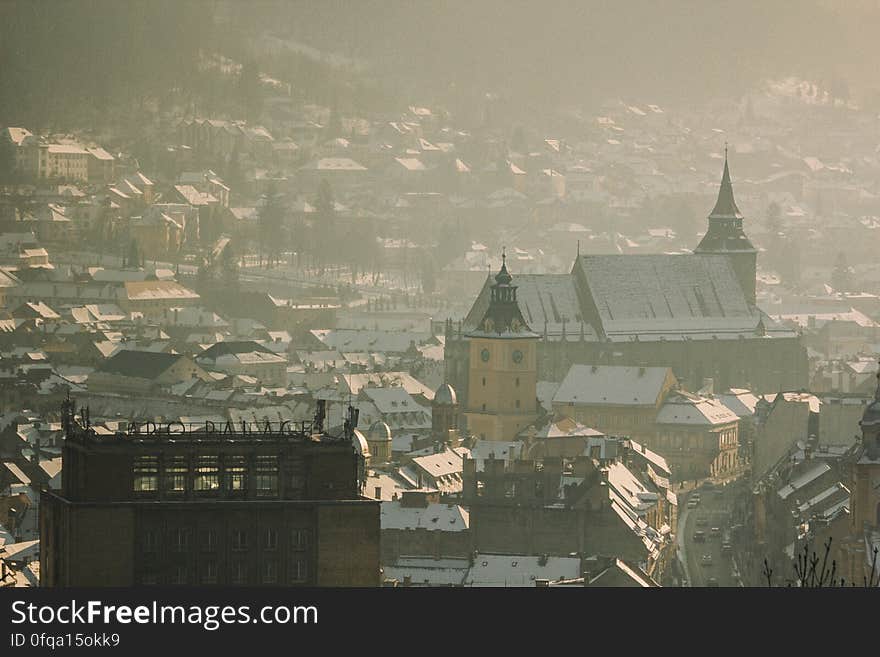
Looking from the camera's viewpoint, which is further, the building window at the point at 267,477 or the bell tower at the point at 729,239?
the bell tower at the point at 729,239

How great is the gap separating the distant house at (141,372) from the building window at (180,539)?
75672 millimetres

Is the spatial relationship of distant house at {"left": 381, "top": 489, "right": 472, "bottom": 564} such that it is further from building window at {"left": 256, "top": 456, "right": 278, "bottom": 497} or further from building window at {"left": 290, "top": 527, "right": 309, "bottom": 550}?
building window at {"left": 290, "top": 527, "right": 309, "bottom": 550}

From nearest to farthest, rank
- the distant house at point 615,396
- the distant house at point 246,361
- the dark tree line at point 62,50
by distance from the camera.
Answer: the distant house at point 615,396
the distant house at point 246,361
the dark tree line at point 62,50

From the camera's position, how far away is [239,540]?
6462 centimetres

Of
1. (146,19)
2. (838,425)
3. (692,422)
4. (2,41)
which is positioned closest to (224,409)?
(692,422)

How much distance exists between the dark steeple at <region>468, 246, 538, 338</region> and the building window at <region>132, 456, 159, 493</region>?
6986 cm

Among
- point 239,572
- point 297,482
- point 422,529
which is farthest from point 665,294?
point 239,572

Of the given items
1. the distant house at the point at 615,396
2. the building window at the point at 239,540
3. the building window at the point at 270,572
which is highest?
the building window at the point at 239,540

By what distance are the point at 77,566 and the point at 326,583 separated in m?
5.26

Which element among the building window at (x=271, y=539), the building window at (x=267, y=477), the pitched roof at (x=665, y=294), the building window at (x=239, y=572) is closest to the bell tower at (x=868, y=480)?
the building window at (x=267, y=477)

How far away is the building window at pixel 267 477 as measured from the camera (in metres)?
66.0

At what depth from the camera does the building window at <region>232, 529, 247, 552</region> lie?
212ft

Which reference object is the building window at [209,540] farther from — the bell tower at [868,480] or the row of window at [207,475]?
the bell tower at [868,480]

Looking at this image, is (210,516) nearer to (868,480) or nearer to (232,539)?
(232,539)
